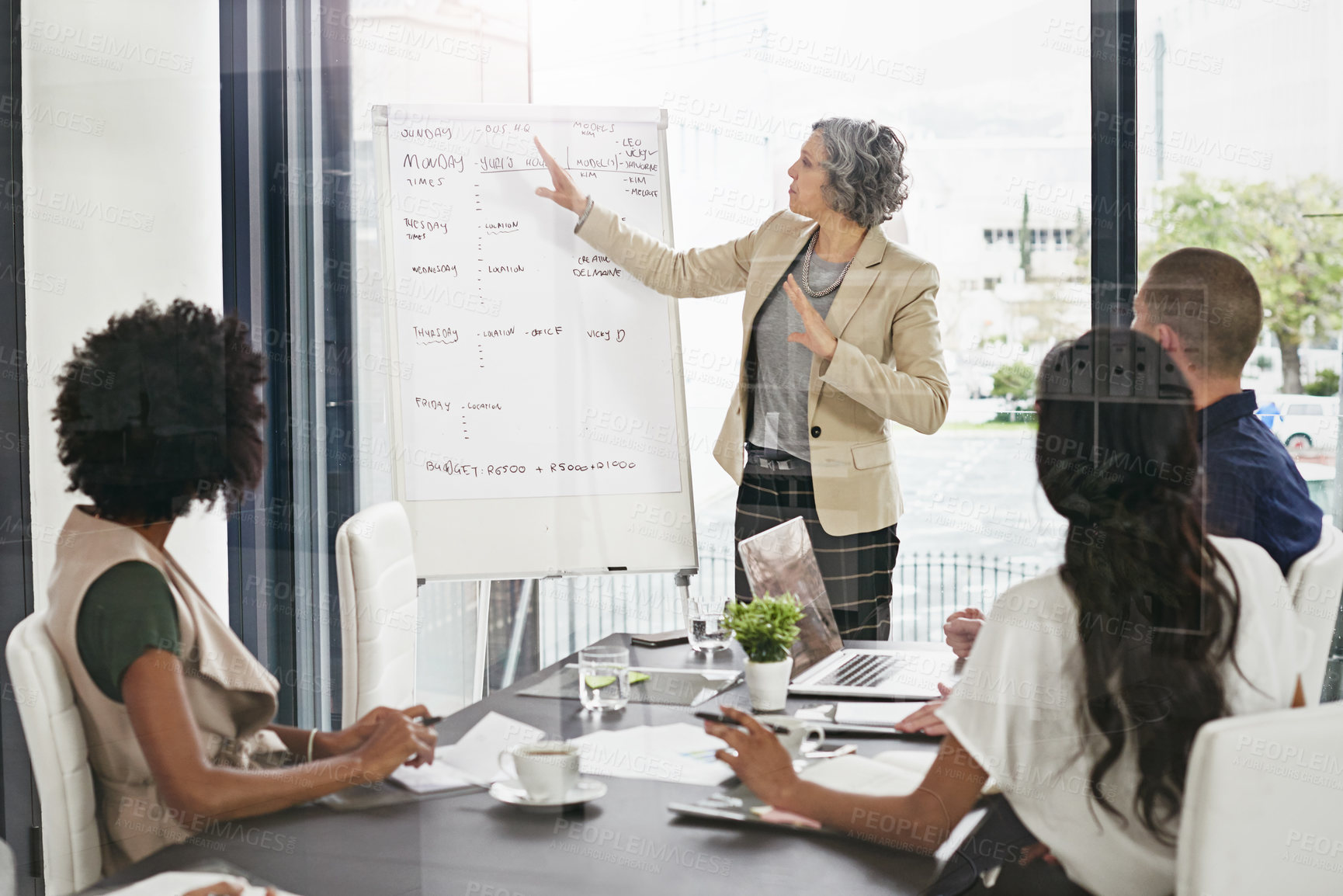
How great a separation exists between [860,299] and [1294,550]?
89 cm

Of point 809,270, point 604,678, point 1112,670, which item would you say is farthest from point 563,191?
point 1112,670

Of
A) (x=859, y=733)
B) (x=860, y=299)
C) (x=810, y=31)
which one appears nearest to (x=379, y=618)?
(x=859, y=733)

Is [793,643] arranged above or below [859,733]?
above

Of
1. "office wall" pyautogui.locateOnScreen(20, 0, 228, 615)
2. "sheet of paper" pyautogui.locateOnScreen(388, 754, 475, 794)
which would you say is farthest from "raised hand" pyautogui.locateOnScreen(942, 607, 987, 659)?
"office wall" pyautogui.locateOnScreen(20, 0, 228, 615)

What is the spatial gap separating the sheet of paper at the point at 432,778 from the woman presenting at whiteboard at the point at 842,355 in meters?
0.66

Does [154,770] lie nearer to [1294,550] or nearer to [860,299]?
[860,299]

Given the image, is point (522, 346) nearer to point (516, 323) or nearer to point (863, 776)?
point (516, 323)

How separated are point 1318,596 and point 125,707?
7.25ft

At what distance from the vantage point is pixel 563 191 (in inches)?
88.9

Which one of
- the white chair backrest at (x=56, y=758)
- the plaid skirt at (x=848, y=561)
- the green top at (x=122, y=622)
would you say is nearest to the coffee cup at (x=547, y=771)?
the plaid skirt at (x=848, y=561)

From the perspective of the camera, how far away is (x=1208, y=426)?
1.86 meters

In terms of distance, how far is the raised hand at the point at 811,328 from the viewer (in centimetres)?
205

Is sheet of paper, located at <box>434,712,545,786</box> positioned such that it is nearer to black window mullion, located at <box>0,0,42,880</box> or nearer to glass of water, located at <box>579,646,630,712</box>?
glass of water, located at <box>579,646,630,712</box>

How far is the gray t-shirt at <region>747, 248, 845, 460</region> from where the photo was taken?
2066 millimetres
